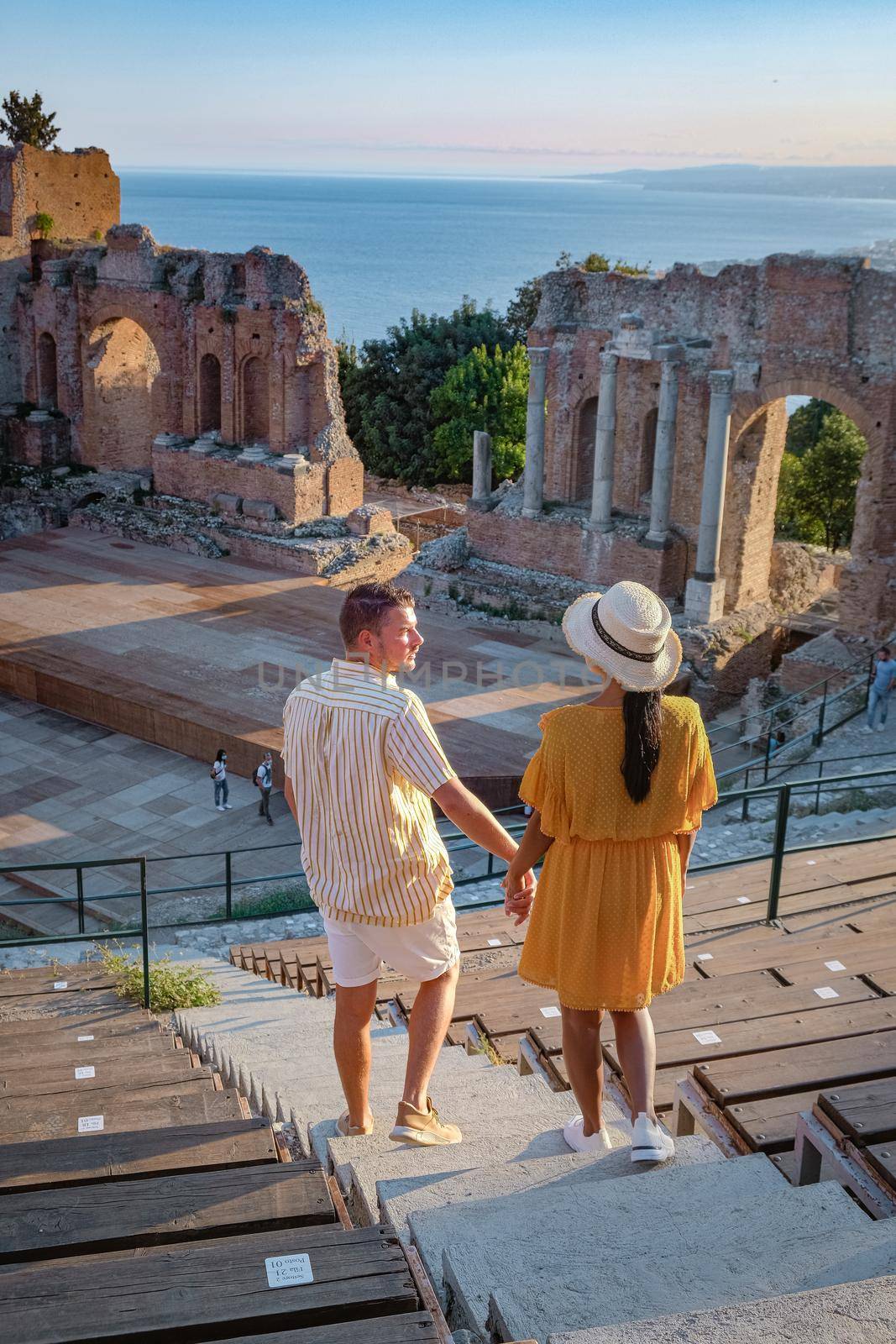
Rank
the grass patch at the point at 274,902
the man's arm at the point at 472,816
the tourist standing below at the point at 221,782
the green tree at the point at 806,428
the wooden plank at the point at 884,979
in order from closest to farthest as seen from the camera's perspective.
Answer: the man's arm at the point at 472,816 < the wooden plank at the point at 884,979 < the grass patch at the point at 274,902 < the tourist standing below at the point at 221,782 < the green tree at the point at 806,428

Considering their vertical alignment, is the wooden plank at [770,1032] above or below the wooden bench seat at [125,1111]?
above

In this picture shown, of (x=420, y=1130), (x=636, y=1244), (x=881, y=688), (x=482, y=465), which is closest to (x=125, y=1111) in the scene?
(x=420, y=1130)

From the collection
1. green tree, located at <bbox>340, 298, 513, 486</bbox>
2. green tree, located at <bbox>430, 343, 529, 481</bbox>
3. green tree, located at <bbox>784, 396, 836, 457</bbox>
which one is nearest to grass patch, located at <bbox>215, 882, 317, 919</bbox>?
green tree, located at <bbox>430, 343, 529, 481</bbox>

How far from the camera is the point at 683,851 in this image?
4.49 meters

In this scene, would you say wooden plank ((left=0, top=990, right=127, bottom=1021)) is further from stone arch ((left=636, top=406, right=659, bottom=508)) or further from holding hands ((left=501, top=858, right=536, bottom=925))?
stone arch ((left=636, top=406, right=659, bottom=508))

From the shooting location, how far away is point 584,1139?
4.40 m

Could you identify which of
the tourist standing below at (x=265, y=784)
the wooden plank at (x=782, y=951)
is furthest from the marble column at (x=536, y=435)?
the wooden plank at (x=782, y=951)

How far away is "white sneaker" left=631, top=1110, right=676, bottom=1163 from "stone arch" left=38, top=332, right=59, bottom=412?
26.3 m

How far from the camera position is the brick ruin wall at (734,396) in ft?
56.3

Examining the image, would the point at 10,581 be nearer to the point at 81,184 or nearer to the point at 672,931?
the point at 81,184

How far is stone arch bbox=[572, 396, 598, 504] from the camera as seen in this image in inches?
820

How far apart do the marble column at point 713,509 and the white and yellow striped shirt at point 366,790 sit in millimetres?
14497

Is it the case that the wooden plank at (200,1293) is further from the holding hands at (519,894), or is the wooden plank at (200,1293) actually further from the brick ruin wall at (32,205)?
the brick ruin wall at (32,205)

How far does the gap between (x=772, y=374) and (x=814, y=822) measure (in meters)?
8.00
